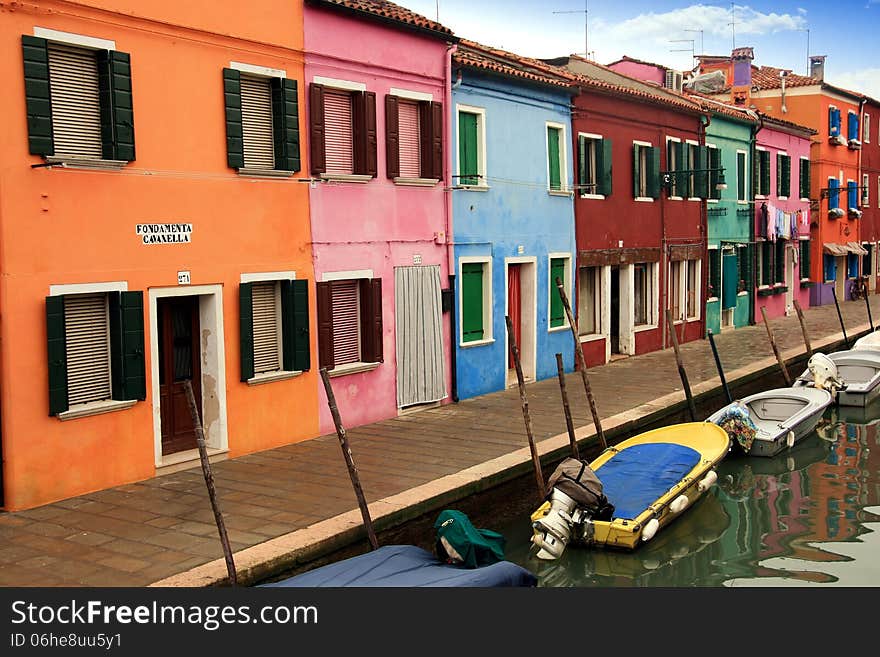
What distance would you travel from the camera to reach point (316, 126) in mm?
13805

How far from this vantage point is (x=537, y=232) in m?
19.2

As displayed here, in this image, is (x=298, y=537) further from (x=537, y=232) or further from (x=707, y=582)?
(x=537, y=232)

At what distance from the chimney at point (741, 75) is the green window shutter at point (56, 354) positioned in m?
29.4

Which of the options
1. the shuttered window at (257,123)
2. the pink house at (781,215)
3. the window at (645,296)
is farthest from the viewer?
the pink house at (781,215)

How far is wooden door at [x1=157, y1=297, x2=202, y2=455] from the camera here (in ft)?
40.4

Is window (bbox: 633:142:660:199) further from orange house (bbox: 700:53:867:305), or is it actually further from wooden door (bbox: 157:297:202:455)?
wooden door (bbox: 157:297:202:455)

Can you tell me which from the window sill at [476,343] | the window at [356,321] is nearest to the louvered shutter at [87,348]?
the window at [356,321]

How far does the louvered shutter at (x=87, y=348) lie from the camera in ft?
35.8

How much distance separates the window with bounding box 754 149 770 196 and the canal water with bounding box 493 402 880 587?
618 inches

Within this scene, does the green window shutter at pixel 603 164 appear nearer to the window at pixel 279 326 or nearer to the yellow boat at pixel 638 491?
the yellow boat at pixel 638 491

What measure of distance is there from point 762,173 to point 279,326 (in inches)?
871

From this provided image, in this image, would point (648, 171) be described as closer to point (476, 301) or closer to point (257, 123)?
Answer: point (476, 301)

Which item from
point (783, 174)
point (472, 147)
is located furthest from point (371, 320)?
point (783, 174)

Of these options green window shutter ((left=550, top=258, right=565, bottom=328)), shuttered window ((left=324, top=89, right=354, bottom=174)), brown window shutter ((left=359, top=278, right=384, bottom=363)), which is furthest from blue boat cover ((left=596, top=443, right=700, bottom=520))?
green window shutter ((left=550, top=258, right=565, bottom=328))
